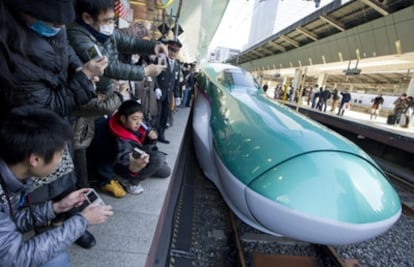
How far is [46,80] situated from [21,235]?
772mm

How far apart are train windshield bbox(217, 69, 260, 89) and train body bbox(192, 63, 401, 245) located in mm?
2091

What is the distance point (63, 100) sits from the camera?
1486mm

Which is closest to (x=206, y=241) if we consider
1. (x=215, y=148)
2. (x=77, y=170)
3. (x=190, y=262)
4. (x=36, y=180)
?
(x=190, y=262)

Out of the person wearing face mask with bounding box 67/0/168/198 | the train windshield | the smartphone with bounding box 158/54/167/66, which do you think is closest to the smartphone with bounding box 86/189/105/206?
the person wearing face mask with bounding box 67/0/168/198

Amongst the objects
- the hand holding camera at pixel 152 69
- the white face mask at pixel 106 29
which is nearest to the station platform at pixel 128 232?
the hand holding camera at pixel 152 69

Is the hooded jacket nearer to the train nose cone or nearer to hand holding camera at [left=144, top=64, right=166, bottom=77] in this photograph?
hand holding camera at [left=144, top=64, right=166, bottom=77]

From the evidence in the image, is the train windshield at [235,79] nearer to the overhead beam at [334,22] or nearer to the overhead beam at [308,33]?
the overhead beam at [334,22]

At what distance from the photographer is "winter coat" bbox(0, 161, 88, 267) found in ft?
3.35

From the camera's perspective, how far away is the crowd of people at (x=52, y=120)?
1.12 m

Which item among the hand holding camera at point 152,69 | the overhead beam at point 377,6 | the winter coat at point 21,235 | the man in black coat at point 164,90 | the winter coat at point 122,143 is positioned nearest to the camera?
the winter coat at point 21,235

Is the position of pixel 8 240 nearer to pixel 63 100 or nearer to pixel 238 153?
pixel 63 100

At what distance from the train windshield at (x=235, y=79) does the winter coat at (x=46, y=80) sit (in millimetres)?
3664

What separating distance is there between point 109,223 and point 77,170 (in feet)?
1.81

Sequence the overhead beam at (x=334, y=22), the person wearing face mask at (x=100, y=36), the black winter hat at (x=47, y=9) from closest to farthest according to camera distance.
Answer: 1. the black winter hat at (x=47, y=9)
2. the person wearing face mask at (x=100, y=36)
3. the overhead beam at (x=334, y=22)
